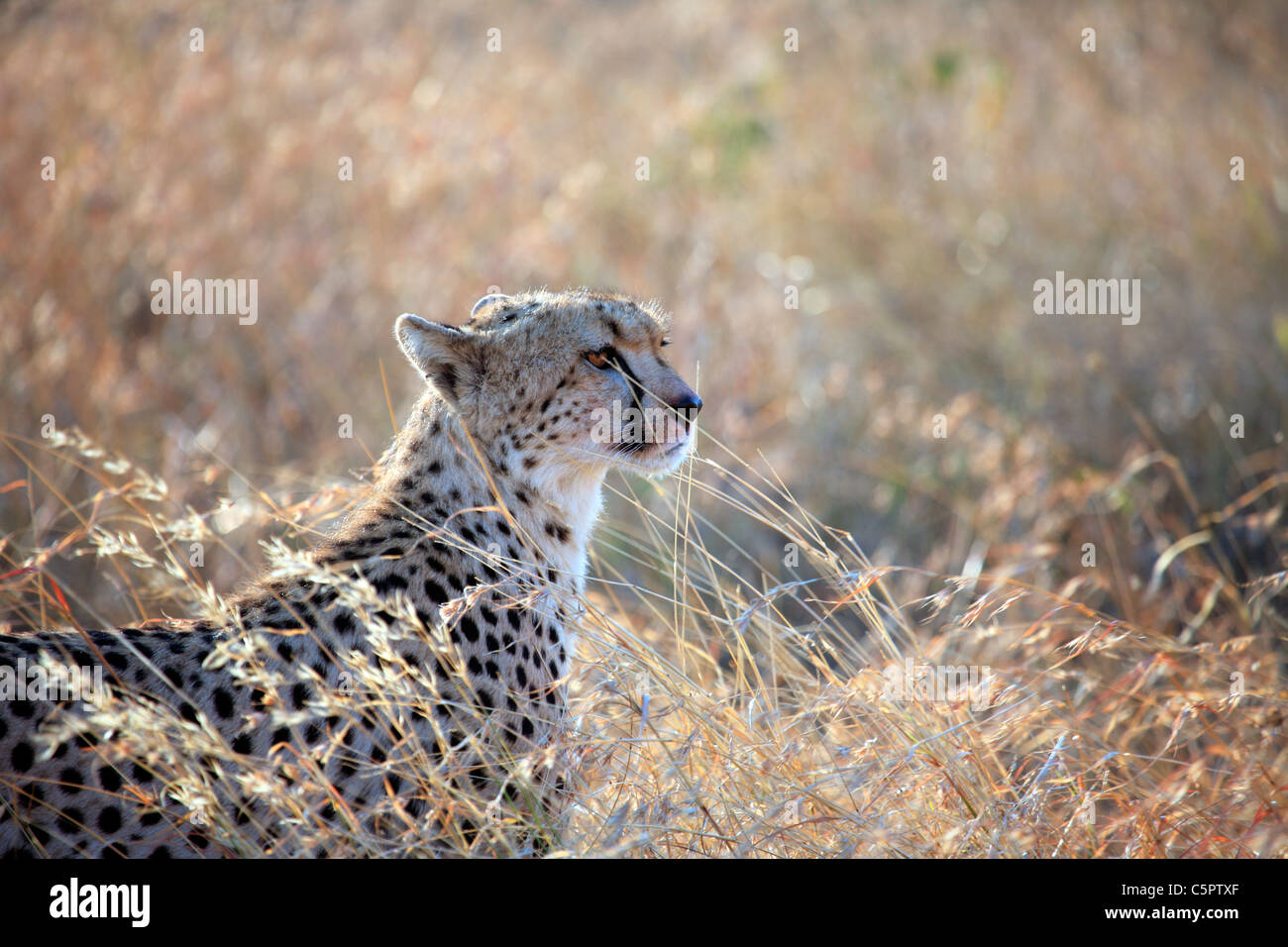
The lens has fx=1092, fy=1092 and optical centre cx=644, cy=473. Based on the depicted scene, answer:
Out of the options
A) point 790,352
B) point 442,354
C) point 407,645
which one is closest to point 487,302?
point 442,354

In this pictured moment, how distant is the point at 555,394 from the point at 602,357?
0.19 m

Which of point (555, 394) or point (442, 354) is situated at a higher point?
point (442, 354)

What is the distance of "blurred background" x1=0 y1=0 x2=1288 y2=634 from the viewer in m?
4.70

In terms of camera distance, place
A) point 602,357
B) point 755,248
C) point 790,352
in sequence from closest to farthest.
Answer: point 602,357 → point 790,352 → point 755,248

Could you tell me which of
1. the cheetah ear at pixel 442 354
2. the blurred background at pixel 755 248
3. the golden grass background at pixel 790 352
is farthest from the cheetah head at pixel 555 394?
the blurred background at pixel 755 248

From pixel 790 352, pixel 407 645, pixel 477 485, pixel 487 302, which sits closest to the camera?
pixel 407 645

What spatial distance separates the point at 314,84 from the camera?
7062 millimetres

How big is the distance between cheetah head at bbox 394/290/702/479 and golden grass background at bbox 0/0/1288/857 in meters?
0.17

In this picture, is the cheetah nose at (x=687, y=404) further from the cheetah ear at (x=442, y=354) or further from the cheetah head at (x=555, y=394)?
the cheetah ear at (x=442, y=354)

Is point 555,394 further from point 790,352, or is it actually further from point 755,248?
point 755,248

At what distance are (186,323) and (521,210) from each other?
2.12 meters

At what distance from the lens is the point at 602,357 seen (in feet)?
9.62

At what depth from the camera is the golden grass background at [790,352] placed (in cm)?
254
